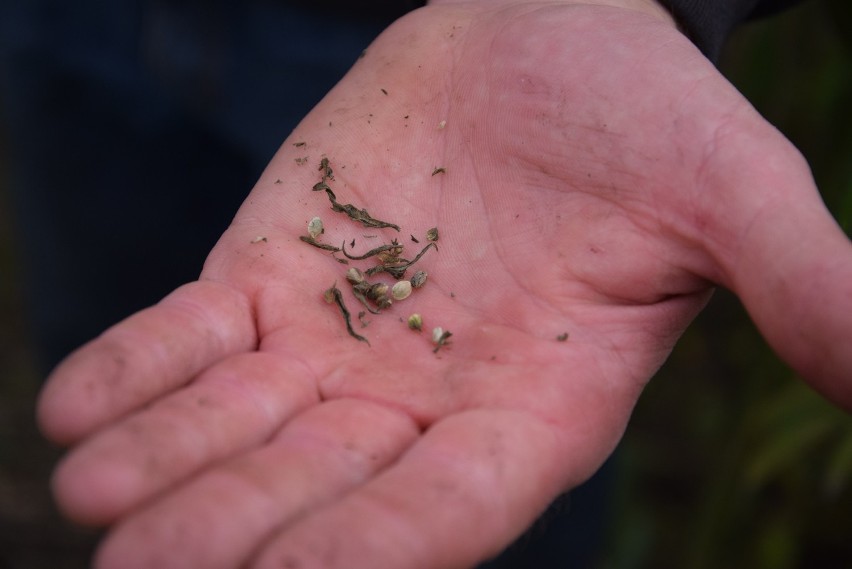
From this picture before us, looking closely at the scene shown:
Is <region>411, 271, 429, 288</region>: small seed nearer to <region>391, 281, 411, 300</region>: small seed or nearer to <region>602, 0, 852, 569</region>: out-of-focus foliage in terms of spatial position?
<region>391, 281, 411, 300</region>: small seed

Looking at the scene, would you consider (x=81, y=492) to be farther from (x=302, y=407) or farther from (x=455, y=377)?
(x=455, y=377)

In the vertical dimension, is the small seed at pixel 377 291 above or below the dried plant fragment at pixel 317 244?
below

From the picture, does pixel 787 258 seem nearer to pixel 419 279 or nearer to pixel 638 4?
pixel 419 279

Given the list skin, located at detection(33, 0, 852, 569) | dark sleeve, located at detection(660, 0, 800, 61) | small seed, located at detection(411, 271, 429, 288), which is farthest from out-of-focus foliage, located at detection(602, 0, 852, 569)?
small seed, located at detection(411, 271, 429, 288)

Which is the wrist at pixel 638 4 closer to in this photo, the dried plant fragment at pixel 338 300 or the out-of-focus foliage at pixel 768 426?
the out-of-focus foliage at pixel 768 426

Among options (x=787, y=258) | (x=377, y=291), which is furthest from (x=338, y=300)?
(x=787, y=258)

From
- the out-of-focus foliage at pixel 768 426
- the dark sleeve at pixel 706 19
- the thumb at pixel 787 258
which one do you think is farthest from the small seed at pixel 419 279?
the out-of-focus foliage at pixel 768 426
